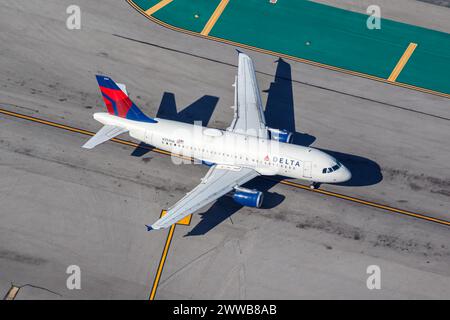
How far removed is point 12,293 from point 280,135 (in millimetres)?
31224

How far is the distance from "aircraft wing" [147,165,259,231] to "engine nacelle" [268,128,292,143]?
18.4 feet

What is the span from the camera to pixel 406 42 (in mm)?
81312

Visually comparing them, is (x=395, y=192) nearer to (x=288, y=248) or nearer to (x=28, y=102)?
(x=288, y=248)

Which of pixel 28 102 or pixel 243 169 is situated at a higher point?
pixel 28 102

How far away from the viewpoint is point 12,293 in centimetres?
5334

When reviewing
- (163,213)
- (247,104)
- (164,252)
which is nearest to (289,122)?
(247,104)

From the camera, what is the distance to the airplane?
196 feet

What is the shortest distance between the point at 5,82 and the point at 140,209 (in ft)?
83.0

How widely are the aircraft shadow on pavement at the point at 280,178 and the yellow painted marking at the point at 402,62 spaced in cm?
1345

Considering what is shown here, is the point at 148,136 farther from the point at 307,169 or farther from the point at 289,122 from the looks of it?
the point at 289,122

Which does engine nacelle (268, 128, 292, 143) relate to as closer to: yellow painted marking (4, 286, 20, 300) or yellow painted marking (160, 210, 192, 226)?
yellow painted marking (160, 210, 192, 226)

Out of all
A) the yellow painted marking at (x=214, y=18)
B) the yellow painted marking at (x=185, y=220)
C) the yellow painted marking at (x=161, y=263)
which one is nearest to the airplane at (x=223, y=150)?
the yellow painted marking at (x=185, y=220)

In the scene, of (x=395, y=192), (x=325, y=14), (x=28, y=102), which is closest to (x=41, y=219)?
(x=28, y=102)

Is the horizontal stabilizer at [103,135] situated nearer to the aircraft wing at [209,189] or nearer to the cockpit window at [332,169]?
the aircraft wing at [209,189]
